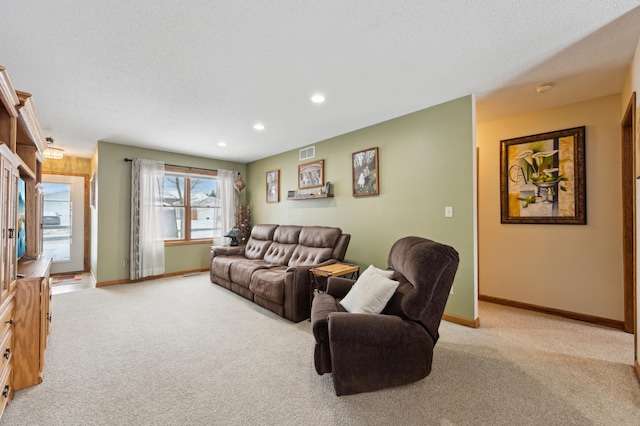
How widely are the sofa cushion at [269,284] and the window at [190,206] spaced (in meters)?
2.81

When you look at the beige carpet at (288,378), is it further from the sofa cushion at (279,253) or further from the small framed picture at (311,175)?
the small framed picture at (311,175)

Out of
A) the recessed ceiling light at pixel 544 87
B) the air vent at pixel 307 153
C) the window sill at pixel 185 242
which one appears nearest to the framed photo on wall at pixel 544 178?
the recessed ceiling light at pixel 544 87

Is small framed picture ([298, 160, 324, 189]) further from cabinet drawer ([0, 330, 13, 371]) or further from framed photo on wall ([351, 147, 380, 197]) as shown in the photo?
cabinet drawer ([0, 330, 13, 371])

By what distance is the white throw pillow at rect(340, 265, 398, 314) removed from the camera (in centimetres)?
205

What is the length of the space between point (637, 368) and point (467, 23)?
2.81 metres

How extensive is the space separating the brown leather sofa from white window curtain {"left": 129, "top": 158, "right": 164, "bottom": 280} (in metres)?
1.23

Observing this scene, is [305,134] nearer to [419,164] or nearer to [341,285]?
[419,164]

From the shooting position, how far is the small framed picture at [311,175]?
4678 millimetres

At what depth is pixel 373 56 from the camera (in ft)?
7.41

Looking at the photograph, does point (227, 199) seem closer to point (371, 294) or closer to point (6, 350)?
point (6, 350)

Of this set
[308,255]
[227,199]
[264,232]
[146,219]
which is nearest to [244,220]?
[227,199]

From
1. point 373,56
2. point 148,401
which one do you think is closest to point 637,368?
point 373,56

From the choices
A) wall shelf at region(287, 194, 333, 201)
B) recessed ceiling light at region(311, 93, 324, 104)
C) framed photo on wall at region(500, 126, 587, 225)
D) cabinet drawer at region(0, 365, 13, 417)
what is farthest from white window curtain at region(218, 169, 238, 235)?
framed photo on wall at region(500, 126, 587, 225)

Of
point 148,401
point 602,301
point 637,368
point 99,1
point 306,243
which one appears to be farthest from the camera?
point 306,243
